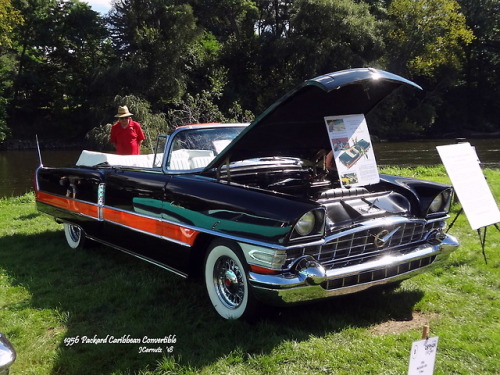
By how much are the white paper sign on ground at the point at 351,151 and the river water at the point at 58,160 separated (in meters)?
14.0

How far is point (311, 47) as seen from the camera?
107ft

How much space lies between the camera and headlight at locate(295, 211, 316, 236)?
3.06 meters

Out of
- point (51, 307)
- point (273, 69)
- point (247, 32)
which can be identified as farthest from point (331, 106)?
point (247, 32)

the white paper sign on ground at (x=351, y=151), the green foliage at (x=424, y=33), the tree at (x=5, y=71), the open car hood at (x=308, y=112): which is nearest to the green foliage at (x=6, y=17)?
the tree at (x=5, y=71)

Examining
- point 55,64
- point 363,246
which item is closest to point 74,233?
point 363,246

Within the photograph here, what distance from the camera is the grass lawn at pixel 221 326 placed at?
2.91 metres

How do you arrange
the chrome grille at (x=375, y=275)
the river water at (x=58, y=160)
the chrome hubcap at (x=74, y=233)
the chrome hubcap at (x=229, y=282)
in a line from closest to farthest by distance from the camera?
the chrome grille at (x=375, y=275)
the chrome hubcap at (x=229, y=282)
the chrome hubcap at (x=74, y=233)
the river water at (x=58, y=160)

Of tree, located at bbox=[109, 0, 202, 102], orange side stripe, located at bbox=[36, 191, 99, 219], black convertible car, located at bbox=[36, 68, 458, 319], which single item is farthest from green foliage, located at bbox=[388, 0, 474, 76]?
black convertible car, located at bbox=[36, 68, 458, 319]

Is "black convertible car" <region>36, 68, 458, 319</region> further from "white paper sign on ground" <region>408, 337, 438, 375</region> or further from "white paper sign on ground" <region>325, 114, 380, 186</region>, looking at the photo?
"white paper sign on ground" <region>408, 337, 438, 375</region>

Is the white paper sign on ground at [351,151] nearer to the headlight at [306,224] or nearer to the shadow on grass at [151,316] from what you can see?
the headlight at [306,224]

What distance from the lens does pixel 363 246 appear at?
3.36m

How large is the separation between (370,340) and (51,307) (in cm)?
257

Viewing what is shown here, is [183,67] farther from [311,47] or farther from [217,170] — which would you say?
[217,170]

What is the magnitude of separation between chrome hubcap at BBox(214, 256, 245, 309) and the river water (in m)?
13.7
